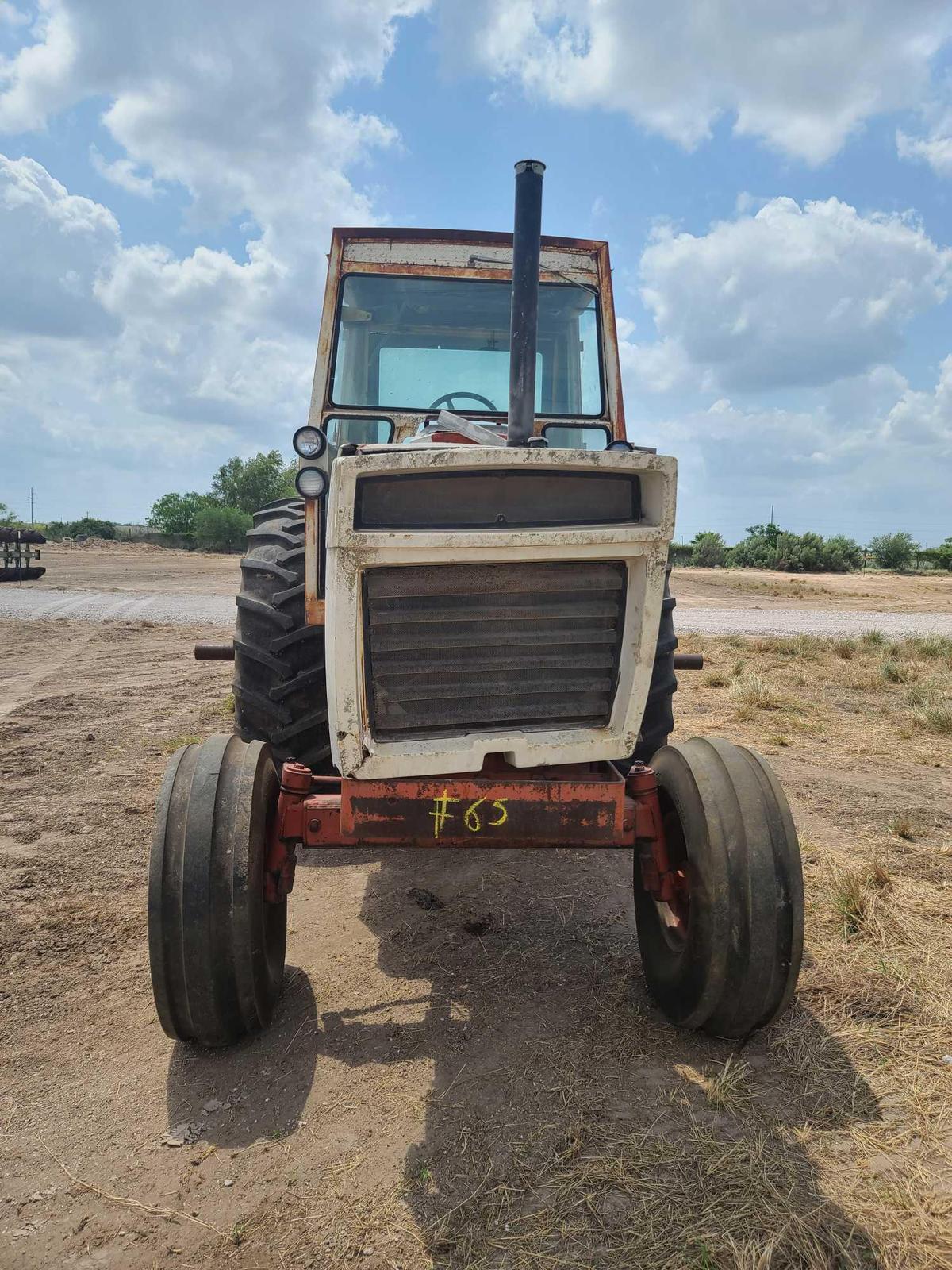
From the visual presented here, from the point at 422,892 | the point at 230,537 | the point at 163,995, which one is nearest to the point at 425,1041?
the point at 163,995

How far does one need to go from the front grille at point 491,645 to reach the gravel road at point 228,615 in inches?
436

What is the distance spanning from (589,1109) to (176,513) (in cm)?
5025

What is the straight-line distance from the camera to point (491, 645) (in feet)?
9.56

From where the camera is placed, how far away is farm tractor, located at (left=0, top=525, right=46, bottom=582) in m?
19.5

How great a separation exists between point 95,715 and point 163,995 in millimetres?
5056

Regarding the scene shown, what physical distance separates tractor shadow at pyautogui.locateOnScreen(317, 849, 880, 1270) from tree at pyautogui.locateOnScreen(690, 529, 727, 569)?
35.9 metres

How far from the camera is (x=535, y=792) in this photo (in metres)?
2.85

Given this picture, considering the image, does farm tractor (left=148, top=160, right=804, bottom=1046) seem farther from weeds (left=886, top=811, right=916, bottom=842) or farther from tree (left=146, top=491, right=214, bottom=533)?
tree (left=146, top=491, right=214, bottom=533)

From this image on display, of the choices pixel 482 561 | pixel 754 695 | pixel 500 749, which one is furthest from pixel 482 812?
pixel 754 695

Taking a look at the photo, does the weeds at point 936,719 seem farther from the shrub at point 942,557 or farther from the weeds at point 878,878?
the shrub at point 942,557

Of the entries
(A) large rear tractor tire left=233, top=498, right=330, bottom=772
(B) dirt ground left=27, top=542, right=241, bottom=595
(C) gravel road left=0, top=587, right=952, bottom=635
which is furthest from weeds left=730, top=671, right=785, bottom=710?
(B) dirt ground left=27, top=542, right=241, bottom=595

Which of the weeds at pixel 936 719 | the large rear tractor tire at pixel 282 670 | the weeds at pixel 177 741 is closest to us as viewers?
the large rear tractor tire at pixel 282 670

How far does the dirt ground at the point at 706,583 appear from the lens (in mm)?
20281

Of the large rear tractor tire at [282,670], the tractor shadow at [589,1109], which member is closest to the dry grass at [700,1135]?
the tractor shadow at [589,1109]
